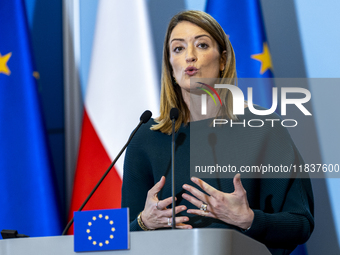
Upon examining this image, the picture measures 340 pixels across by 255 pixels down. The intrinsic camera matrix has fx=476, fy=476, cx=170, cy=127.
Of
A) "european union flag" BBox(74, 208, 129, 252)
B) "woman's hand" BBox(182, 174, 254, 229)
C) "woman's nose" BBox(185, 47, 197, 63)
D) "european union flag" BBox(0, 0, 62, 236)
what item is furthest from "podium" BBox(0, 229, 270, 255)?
"european union flag" BBox(0, 0, 62, 236)

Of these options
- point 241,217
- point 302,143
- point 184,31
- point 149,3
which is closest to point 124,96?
point 149,3

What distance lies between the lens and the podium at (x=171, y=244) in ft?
3.48

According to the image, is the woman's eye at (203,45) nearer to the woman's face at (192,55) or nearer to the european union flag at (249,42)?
the woman's face at (192,55)

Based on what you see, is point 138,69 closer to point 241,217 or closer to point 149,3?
point 149,3

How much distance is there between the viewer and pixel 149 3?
3.26m

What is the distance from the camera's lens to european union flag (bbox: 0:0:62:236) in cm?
298

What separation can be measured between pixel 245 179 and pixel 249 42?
3.84 ft

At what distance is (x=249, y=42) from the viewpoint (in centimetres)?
294

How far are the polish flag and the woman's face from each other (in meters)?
0.69

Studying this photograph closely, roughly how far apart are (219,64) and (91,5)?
140cm

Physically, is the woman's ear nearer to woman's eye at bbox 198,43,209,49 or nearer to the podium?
woman's eye at bbox 198,43,209,49

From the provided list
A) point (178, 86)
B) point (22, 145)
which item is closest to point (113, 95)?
point (22, 145)

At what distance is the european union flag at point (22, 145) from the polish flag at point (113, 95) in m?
0.20

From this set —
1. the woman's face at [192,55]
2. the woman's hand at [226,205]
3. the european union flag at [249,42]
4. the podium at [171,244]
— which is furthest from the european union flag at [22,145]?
the podium at [171,244]
